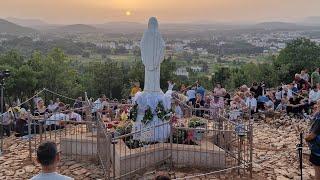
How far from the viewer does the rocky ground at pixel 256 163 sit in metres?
9.41

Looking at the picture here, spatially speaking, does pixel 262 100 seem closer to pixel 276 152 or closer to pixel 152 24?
pixel 276 152

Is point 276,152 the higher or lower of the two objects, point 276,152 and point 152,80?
the lower

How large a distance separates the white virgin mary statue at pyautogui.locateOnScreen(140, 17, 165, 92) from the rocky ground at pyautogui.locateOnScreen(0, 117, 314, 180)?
237 cm

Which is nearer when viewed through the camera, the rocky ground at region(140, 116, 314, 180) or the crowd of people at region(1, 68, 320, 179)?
the rocky ground at region(140, 116, 314, 180)

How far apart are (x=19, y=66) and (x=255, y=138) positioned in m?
31.0

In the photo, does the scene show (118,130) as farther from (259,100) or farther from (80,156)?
(259,100)

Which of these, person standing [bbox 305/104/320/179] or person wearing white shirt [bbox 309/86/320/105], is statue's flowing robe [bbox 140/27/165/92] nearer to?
person standing [bbox 305/104/320/179]

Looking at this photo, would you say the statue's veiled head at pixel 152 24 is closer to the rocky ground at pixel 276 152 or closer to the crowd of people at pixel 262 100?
the rocky ground at pixel 276 152

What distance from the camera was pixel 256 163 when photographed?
396 inches

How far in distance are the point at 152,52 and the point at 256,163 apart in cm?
357

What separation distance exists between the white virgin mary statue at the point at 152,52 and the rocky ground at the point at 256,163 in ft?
7.78

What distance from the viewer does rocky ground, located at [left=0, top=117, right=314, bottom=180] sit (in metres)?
9.41

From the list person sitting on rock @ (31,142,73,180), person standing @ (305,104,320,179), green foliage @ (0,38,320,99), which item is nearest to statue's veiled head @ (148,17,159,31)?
person standing @ (305,104,320,179)

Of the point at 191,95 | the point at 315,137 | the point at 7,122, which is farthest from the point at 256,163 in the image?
the point at 7,122
